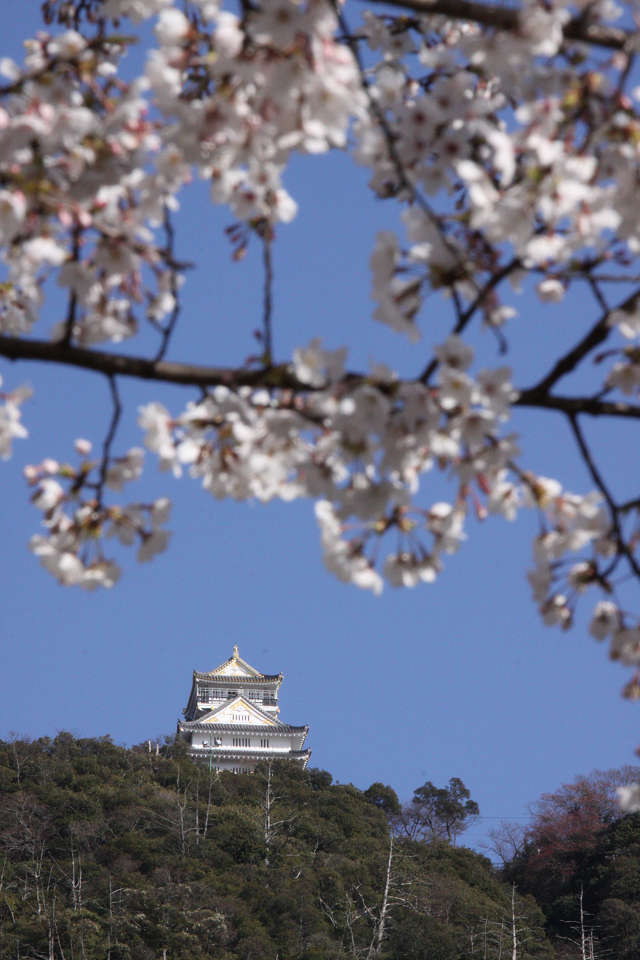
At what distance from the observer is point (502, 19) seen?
7.26ft

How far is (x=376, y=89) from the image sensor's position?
2812mm

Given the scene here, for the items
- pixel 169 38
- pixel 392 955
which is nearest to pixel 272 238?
pixel 169 38

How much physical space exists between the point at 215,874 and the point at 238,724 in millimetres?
18583

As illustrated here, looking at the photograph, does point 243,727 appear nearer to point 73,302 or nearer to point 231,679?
point 231,679

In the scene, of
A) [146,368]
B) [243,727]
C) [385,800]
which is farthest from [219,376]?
[243,727]

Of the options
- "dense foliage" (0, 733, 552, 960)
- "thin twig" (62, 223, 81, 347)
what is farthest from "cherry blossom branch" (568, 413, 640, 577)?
"dense foliage" (0, 733, 552, 960)

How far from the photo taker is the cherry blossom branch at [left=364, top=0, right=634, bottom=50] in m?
2.19

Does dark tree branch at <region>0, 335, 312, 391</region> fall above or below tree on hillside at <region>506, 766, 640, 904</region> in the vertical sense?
below

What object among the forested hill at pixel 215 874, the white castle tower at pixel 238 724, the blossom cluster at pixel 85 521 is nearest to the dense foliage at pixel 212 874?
the forested hill at pixel 215 874

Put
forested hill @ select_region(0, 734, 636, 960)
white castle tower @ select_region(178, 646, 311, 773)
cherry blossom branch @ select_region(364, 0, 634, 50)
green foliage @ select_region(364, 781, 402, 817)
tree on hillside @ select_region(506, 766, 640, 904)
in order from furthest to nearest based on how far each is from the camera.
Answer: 1. white castle tower @ select_region(178, 646, 311, 773)
2. green foliage @ select_region(364, 781, 402, 817)
3. tree on hillside @ select_region(506, 766, 640, 904)
4. forested hill @ select_region(0, 734, 636, 960)
5. cherry blossom branch @ select_region(364, 0, 634, 50)

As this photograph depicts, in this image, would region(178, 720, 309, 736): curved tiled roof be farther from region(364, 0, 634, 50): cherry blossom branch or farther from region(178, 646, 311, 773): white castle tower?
region(364, 0, 634, 50): cherry blossom branch

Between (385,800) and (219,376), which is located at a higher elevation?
(385,800)

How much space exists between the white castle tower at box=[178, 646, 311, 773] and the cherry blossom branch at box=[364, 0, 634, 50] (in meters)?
41.6

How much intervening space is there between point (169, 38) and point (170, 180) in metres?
0.35
